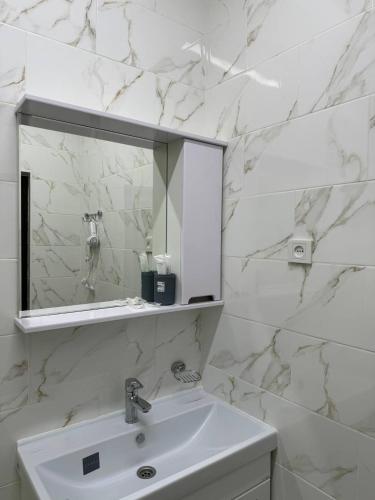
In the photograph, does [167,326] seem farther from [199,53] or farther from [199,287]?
[199,53]

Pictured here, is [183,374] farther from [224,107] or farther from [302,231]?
[224,107]

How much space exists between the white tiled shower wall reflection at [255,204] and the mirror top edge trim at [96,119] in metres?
0.08

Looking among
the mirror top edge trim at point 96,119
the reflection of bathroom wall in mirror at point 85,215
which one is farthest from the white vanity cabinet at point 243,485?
the mirror top edge trim at point 96,119

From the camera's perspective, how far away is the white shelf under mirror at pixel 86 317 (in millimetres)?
1002

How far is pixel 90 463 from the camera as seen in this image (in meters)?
1.12

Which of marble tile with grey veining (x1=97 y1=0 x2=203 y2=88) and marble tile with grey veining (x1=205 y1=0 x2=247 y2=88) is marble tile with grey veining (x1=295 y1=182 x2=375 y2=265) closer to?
marble tile with grey veining (x1=205 y1=0 x2=247 y2=88)

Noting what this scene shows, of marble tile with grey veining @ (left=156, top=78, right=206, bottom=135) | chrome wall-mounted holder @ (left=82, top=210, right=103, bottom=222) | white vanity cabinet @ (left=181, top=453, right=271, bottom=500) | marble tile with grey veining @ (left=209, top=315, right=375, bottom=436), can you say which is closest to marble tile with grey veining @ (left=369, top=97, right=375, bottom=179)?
marble tile with grey veining @ (left=209, top=315, right=375, bottom=436)

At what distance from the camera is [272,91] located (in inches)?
47.7

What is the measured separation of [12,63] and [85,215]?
51 cm

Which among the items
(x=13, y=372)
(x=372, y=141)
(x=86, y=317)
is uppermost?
(x=372, y=141)

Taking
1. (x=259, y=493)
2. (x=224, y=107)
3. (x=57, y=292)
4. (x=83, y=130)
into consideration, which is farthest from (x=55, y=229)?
(x=259, y=493)

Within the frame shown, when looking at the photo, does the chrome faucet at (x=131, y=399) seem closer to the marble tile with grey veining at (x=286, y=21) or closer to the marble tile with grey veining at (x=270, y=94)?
the marble tile with grey veining at (x=270, y=94)

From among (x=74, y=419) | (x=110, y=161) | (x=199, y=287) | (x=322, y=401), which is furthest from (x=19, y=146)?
(x=322, y=401)

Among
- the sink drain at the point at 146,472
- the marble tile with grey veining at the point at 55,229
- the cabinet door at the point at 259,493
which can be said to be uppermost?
the marble tile with grey veining at the point at 55,229
